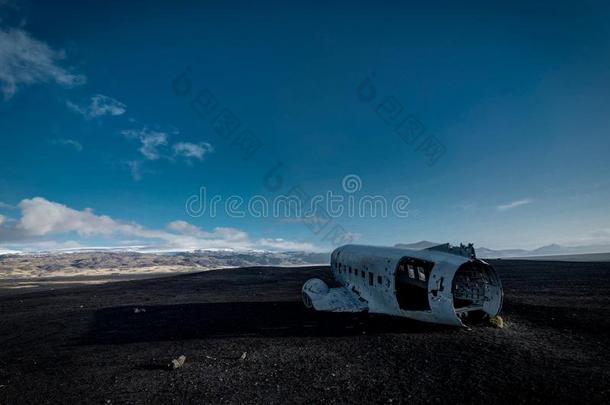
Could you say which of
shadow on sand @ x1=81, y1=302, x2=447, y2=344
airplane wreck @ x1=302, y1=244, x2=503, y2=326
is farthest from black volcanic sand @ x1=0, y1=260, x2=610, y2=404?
airplane wreck @ x1=302, y1=244, x2=503, y2=326

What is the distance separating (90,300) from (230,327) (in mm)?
19419

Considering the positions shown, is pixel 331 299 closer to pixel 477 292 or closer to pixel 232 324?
pixel 232 324

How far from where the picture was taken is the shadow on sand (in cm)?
1469

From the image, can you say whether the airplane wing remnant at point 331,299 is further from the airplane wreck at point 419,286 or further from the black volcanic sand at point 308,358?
the black volcanic sand at point 308,358

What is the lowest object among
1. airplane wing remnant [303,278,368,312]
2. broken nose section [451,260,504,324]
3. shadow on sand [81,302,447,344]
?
shadow on sand [81,302,447,344]

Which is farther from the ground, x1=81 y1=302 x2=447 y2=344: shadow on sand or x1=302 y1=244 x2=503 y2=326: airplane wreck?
x1=302 y1=244 x2=503 y2=326: airplane wreck

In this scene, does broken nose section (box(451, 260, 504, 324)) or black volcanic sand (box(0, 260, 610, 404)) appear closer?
black volcanic sand (box(0, 260, 610, 404))

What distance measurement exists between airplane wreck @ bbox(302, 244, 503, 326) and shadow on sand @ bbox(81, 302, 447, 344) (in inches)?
32.0

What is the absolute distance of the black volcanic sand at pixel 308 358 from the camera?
8.42 m

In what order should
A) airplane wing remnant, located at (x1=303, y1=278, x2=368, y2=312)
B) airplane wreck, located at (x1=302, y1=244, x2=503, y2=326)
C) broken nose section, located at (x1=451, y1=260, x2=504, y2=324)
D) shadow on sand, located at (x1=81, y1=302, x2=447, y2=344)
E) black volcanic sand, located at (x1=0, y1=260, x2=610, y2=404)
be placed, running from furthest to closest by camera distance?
airplane wing remnant, located at (x1=303, y1=278, x2=368, y2=312)
shadow on sand, located at (x1=81, y1=302, x2=447, y2=344)
broken nose section, located at (x1=451, y1=260, x2=504, y2=324)
airplane wreck, located at (x1=302, y1=244, x2=503, y2=326)
black volcanic sand, located at (x1=0, y1=260, x2=610, y2=404)

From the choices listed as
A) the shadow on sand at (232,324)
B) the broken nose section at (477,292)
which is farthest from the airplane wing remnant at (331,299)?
the broken nose section at (477,292)

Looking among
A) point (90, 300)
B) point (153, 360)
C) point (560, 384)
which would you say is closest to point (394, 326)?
point (560, 384)

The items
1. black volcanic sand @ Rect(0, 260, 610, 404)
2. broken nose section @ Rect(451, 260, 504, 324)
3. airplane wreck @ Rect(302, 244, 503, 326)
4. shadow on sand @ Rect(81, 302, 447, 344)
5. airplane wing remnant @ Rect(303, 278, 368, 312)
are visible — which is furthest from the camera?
airplane wing remnant @ Rect(303, 278, 368, 312)

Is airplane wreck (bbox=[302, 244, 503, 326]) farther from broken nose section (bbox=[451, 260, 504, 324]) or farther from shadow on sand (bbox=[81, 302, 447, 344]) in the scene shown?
shadow on sand (bbox=[81, 302, 447, 344])
